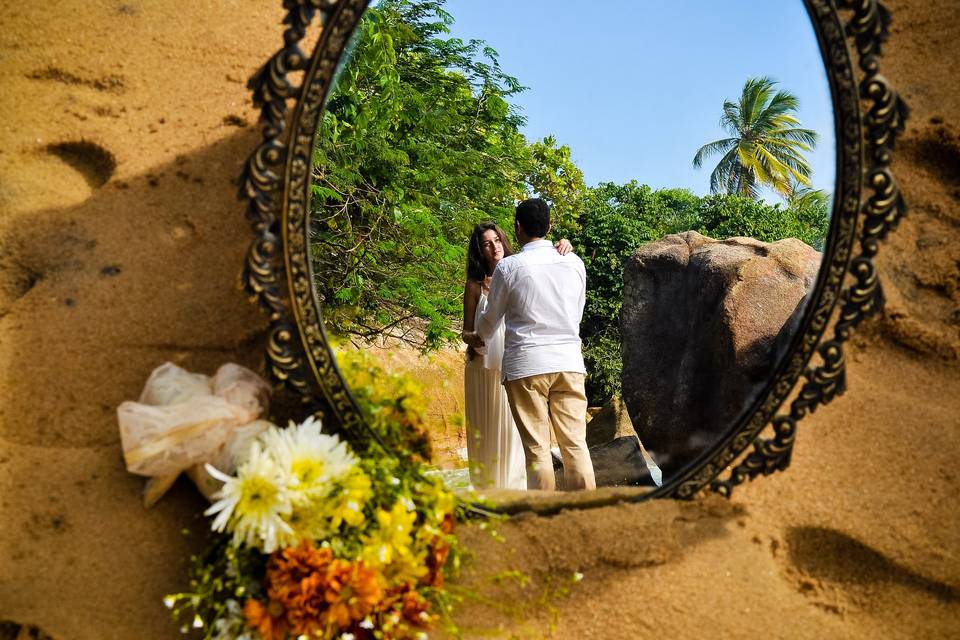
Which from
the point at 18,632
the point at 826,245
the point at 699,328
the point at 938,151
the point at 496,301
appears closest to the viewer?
the point at 18,632

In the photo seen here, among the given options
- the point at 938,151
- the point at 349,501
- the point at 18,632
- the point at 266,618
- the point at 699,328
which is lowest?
the point at 18,632

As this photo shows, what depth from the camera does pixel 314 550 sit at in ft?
5.93

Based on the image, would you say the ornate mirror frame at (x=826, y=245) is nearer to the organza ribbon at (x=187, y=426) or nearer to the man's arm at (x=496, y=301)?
the organza ribbon at (x=187, y=426)

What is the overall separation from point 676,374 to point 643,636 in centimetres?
227

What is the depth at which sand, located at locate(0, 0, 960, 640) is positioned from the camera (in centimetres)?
200

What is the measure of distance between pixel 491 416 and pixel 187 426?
1854 mm

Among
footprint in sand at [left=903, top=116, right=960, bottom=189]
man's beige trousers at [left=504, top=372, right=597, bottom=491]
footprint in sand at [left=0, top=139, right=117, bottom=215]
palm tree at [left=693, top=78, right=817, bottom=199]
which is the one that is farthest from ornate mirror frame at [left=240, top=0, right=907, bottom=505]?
palm tree at [left=693, top=78, right=817, bottom=199]

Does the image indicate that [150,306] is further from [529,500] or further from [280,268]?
[529,500]

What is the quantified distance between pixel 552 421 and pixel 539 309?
15.8 inches

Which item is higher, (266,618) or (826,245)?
(826,245)

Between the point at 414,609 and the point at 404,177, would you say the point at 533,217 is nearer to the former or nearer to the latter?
the point at 414,609

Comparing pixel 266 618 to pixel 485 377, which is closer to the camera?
pixel 266 618

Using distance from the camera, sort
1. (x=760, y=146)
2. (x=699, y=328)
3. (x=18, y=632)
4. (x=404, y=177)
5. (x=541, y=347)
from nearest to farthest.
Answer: (x=18, y=632) → (x=541, y=347) → (x=699, y=328) → (x=404, y=177) → (x=760, y=146)

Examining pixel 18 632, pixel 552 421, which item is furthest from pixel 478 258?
pixel 18 632
